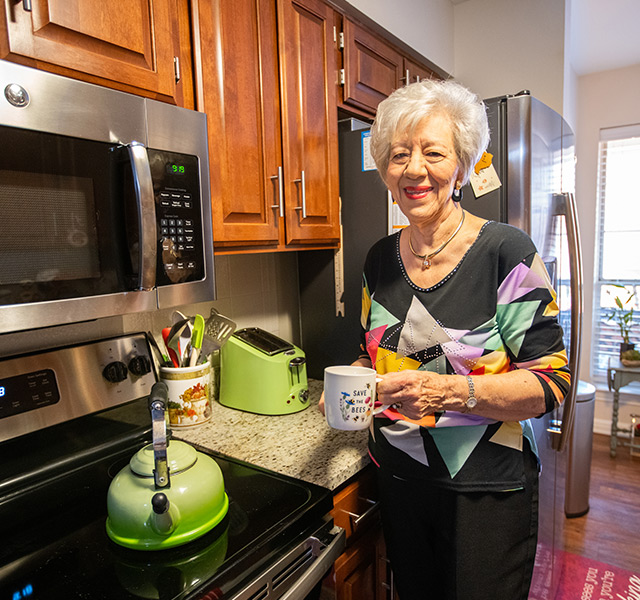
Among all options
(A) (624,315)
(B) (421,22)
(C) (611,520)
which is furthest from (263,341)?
(A) (624,315)

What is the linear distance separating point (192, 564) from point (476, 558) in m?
0.58

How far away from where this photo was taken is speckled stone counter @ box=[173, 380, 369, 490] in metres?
1.08

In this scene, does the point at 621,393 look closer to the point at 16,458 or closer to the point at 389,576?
the point at 389,576

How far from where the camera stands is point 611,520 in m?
2.39

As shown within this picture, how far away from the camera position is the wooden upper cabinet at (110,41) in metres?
0.79

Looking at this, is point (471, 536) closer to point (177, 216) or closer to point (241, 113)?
point (177, 216)

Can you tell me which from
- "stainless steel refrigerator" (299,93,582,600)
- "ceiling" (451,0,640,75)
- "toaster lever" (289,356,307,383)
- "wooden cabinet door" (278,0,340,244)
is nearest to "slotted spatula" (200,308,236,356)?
"toaster lever" (289,356,307,383)

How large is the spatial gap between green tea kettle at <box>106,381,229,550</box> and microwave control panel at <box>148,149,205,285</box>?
0.90 ft

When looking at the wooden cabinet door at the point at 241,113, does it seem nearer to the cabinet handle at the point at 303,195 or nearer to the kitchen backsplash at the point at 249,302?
the cabinet handle at the point at 303,195

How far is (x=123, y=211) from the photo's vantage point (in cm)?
89

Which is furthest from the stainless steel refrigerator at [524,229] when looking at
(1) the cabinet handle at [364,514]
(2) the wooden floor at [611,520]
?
(1) the cabinet handle at [364,514]

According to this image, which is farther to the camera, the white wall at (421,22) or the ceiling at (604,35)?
the ceiling at (604,35)

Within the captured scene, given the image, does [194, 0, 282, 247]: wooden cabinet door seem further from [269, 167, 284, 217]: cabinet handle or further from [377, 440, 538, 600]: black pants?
[377, 440, 538, 600]: black pants

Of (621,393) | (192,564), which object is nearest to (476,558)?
(192,564)
